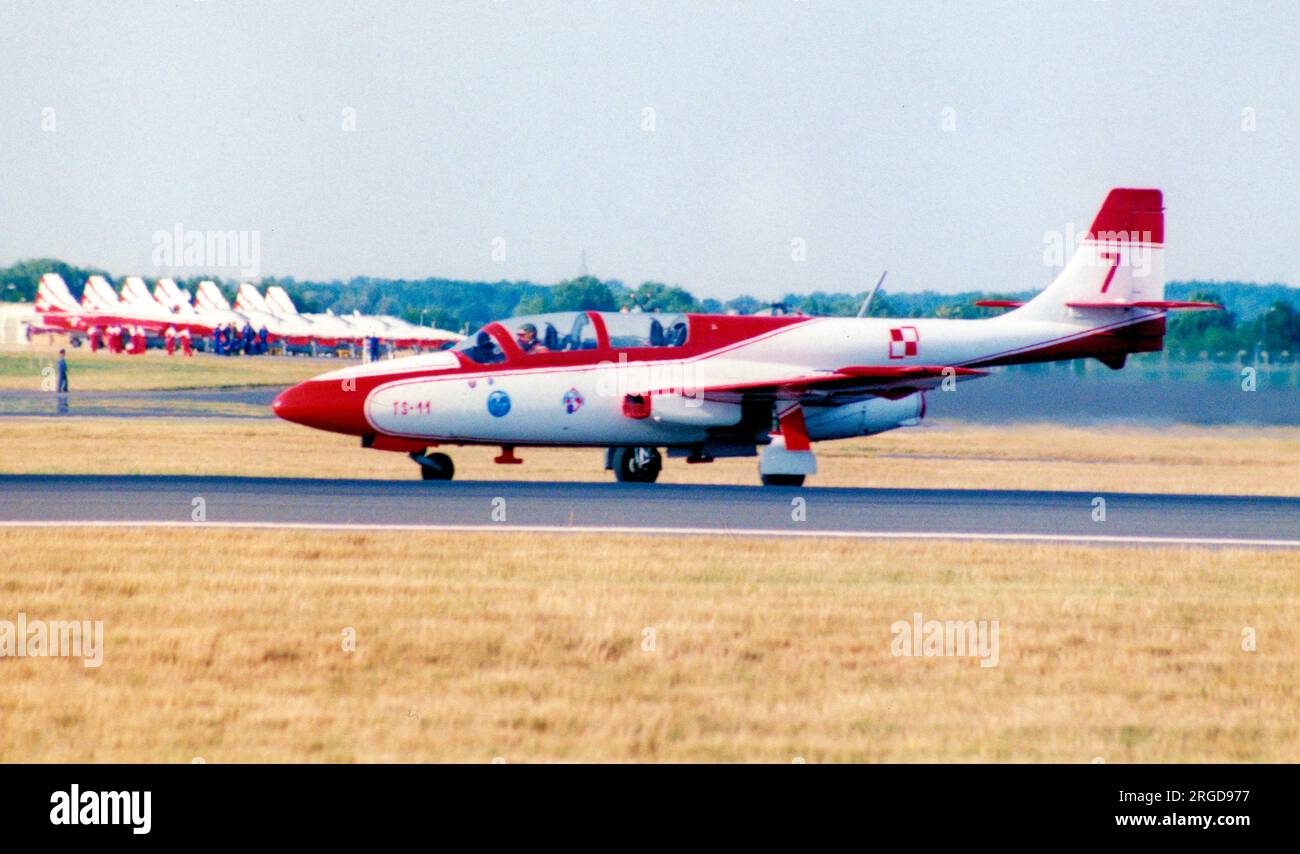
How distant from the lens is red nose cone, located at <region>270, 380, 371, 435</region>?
856 inches

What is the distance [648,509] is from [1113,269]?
1060cm

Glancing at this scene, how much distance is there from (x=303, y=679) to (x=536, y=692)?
5.03 ft

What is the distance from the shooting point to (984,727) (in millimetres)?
9367

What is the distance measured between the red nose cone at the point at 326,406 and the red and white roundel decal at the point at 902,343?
817 cm

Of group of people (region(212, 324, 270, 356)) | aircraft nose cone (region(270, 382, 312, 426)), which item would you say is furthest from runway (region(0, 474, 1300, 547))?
group of people (region(212, 324, 270, 356))

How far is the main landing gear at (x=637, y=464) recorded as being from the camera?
78.0ft

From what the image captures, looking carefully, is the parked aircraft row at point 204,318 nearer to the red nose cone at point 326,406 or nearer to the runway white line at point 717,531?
the red nose cone at point 326,406

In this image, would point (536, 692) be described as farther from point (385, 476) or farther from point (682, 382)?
point (385, 476)

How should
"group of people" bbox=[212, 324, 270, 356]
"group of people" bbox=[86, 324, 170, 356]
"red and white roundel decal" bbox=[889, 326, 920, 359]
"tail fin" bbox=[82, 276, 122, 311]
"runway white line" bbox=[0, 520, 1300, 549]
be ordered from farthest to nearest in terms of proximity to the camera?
1. "tail fin" bbox=[82, 276, 122, 311]
2. "group of people" bbox=[212, 324, 270, 356]
3. "group of people" bbox=[86, 324, 170, 356]
4. "red and white roundel decal" bbox=[889, 326, 920, 359]
5. "runway white line" bbox=[0, 520, 1300, 549]

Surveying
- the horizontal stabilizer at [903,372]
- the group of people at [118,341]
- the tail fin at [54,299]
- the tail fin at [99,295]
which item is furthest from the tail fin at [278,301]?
the horizontal stabilizer at [903,372]

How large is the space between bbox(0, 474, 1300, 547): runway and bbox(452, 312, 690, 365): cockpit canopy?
227 cm

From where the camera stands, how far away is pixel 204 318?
132500 mm

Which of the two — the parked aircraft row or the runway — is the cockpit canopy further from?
the parked aircraft row

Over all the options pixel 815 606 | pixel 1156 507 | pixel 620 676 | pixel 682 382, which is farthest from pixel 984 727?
pixel 682 382
